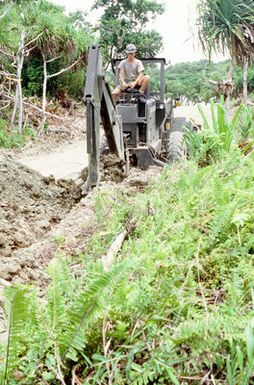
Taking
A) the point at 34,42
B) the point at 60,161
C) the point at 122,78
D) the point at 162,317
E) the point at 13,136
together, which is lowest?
the point at 60,161

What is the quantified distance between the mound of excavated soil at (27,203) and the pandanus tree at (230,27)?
12.5m

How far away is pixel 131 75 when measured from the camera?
9.26 m

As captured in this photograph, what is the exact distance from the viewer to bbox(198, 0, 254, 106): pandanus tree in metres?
18.1

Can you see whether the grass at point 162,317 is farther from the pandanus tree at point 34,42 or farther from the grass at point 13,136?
the pandanus tree at point 34,42

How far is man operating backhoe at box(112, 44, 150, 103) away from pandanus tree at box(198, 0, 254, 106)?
945 cm

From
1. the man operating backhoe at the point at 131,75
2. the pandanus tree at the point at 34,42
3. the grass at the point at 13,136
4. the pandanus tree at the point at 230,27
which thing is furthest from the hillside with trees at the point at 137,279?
the pandanus tree at the point at 230,27

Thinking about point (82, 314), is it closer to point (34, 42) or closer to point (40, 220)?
point (40, 220)

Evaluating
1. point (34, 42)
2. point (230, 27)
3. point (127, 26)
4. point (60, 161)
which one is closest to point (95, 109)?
point (60, 161)

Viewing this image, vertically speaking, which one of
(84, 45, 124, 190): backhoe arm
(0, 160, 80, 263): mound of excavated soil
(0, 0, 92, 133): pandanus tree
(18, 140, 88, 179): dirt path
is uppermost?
(0, 0, 92, 133): pandanus tree

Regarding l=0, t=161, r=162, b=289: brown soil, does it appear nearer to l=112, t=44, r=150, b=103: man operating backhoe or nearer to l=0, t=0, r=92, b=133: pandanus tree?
l=112, t=44, r=150, b=103: man operating backhoe

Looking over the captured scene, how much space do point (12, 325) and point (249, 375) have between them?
2.63 ft

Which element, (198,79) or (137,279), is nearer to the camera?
(137,279)

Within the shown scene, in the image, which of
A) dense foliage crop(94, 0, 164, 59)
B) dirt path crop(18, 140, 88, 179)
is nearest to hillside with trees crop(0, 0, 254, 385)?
dirt path crop(18, 140, 88, 179)

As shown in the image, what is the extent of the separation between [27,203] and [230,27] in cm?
1383
